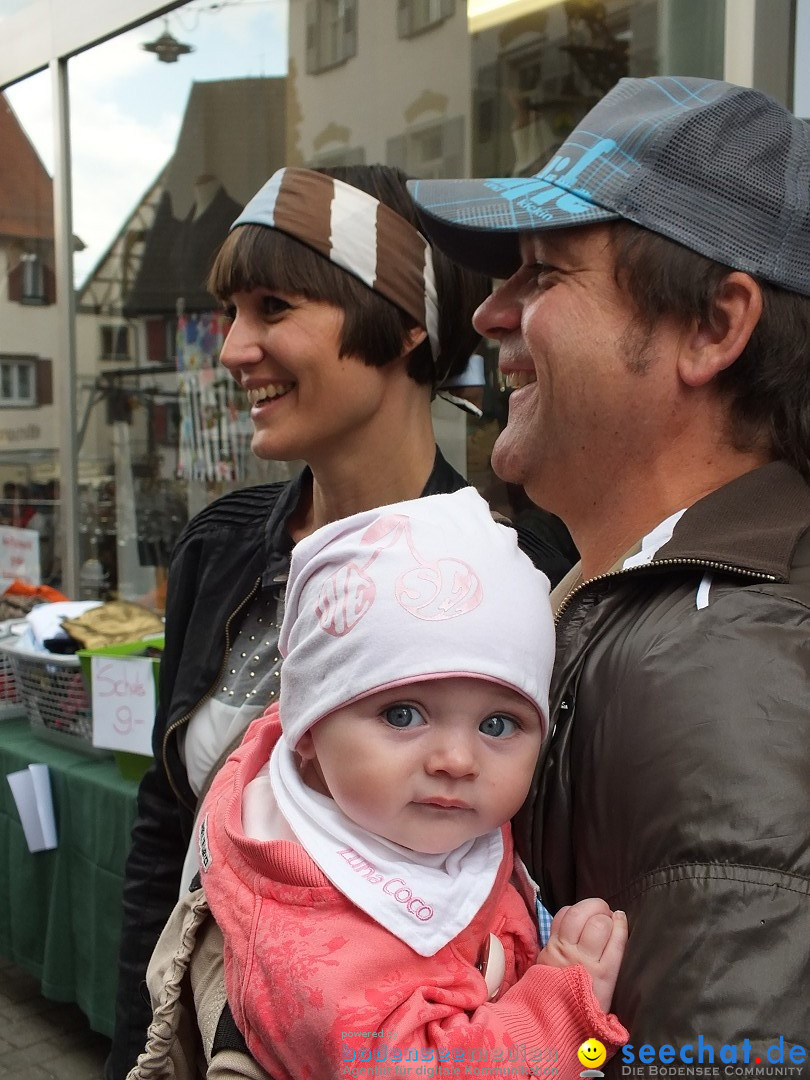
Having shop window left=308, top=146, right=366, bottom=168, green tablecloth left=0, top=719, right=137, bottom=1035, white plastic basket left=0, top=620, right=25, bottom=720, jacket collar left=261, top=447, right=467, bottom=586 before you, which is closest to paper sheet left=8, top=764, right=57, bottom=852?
green tablecloth left=0, top=719, right=137, bottom=1035

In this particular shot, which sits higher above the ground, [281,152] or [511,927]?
[281,152]

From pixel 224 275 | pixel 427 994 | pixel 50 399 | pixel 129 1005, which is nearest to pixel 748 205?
pixel 427 994

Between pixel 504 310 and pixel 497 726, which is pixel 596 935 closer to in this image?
pixel 497 726

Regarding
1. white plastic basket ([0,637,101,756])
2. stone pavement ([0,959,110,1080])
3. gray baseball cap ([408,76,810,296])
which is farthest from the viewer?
stone pavement ([0,959,110,1080])

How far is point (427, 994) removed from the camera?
1.12m

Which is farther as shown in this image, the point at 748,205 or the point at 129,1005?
the point at 129,1005

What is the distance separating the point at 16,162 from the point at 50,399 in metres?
1.55

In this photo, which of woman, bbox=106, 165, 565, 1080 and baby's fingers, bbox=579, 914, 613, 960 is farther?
woman, bbox=106, 165, 565, 1080

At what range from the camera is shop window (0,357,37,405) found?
6.48m

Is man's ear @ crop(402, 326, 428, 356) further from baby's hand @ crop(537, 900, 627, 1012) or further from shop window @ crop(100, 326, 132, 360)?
shop window @ crop(100, 326, 132, 360)

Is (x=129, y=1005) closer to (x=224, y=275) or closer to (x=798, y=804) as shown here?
(x=224, y=275)

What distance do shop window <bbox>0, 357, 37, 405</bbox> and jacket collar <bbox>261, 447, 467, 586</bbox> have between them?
4.69 m

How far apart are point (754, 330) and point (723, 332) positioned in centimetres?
4

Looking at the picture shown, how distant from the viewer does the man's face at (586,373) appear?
1326mm
